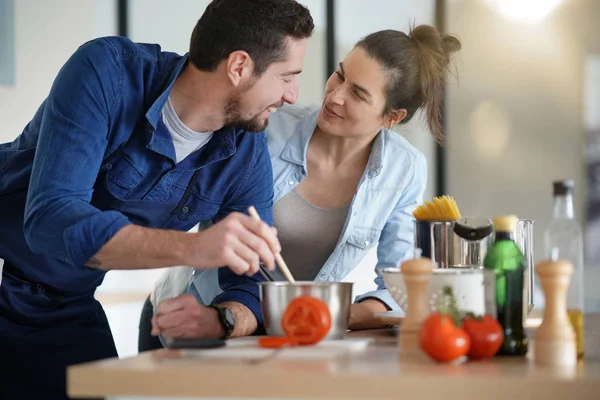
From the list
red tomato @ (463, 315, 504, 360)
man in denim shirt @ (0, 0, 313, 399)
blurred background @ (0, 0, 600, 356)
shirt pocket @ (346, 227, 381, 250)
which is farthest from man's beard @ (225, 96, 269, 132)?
blurred background @ (0, 0, 600, 356)

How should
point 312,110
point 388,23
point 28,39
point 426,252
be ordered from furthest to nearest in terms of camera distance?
point 388,23, point 28,39, point 312,110, point 426,252

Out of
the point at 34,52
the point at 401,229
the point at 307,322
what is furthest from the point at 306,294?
the point at 34,52

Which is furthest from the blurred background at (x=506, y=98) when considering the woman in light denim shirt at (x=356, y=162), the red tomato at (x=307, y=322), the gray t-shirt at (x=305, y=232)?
the red tomato at (x=307, y=322)

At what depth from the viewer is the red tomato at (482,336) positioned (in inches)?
51.4

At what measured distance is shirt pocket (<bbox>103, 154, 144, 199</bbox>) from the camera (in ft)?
6.30

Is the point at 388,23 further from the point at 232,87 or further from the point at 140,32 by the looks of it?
the point at 232,87

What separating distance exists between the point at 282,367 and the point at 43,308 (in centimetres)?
108

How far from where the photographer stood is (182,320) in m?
1.63

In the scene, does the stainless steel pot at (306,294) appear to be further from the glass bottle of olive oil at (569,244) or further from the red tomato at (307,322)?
the glass bottle of olive oil at (569,244)

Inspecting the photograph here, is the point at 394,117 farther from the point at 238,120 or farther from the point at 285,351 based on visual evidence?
the point at 285,351

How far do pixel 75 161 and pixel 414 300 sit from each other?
73 centimetres

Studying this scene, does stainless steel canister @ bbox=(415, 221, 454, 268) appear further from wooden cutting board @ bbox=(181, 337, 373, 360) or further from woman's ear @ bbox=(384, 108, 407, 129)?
woman's ear @ bbox=(384, 108, 407, 129)

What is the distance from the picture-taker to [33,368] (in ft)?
6.73

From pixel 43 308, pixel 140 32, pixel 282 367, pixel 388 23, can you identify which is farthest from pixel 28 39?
pixel 282 367
